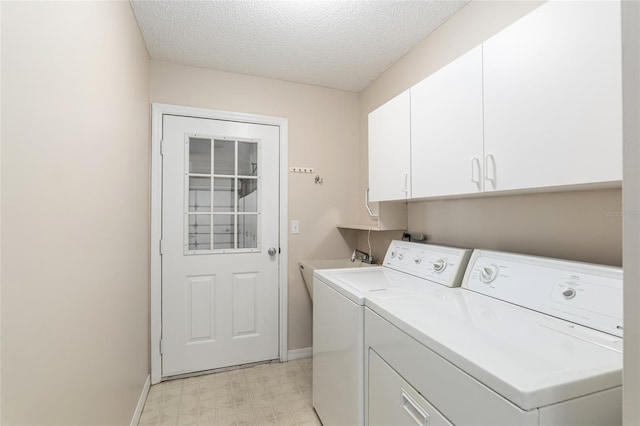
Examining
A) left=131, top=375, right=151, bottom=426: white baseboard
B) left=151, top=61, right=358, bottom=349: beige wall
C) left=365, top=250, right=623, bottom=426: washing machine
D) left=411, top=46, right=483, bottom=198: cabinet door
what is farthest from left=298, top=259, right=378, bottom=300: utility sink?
left=131, top=375, right=151, bottom=426: white baseboard

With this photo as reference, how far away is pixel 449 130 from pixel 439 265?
671mm

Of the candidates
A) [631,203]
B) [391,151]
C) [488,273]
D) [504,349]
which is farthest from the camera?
[391,151]

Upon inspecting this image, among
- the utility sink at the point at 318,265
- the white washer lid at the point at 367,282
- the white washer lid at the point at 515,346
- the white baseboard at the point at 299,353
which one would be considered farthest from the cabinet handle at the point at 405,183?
the white baseboard at the point at 299,353

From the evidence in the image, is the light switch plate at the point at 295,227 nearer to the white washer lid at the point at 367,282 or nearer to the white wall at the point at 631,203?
the white washer lid at the point at 367,282

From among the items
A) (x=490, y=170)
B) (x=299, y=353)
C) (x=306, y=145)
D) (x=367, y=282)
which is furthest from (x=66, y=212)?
(x=299, y=353)

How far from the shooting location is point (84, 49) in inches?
42.7

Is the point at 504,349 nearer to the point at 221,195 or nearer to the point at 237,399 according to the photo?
the point at 237,399

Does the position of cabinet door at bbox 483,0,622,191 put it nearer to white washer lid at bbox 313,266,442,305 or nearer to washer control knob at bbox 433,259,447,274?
washer control knob at bbox 433,259,447,274

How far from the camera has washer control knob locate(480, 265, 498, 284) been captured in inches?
50.7

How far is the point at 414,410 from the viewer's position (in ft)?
3.19

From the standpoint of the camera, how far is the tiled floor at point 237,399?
1.88 m

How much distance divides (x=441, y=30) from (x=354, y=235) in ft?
5.68

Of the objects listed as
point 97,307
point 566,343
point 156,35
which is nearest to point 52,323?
point 97,307

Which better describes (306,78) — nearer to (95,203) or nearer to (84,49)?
(84,49)
